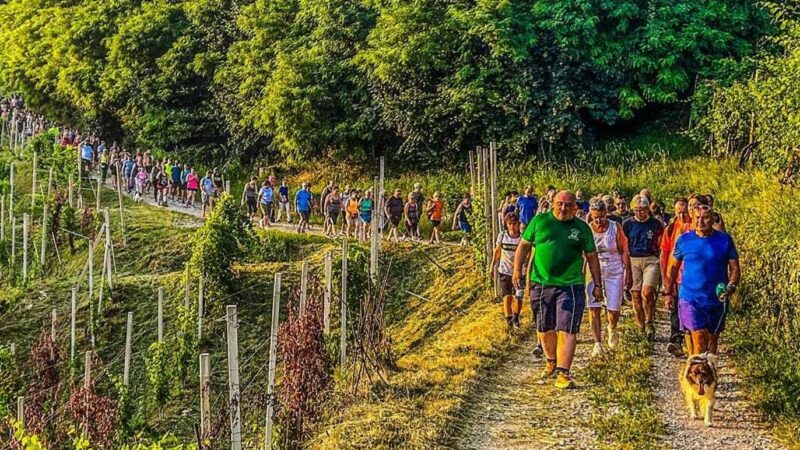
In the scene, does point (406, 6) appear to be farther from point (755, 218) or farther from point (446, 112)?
point (755, 218)

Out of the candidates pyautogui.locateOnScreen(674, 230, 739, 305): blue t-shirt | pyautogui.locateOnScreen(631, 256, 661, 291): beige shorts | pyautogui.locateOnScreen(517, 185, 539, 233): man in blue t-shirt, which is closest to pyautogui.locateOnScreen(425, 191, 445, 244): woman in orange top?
pyautogui.locateOnScreen(517, 185, 539, 233): man in blue t-shirt

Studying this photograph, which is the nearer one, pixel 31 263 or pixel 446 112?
pixel 31 263

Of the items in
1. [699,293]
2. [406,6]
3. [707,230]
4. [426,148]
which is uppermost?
[406,6]

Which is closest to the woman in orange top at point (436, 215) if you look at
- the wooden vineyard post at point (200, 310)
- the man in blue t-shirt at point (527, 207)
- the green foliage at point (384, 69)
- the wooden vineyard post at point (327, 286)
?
the green foliage at point (384, 69)

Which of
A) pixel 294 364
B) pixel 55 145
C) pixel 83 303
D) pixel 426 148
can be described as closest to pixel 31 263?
pixel 83 303

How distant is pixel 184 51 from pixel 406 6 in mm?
10683

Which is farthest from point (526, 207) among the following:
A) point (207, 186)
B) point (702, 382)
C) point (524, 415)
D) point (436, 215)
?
point (207, 186)

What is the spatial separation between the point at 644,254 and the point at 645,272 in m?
0.21

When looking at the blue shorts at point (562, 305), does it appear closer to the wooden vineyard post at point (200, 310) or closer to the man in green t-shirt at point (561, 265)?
the man in green t-shirt at point (561, 265)

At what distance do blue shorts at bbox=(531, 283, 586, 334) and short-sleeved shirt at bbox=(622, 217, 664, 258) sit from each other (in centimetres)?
216

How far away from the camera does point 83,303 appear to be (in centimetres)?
1808

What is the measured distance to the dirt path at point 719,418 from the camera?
23.8 ft

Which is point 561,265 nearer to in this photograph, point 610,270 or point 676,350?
point 610,270

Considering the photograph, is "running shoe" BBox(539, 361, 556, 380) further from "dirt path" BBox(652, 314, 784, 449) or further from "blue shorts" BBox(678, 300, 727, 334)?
"blue shorts" BBox(678, 300, 727, 334)
